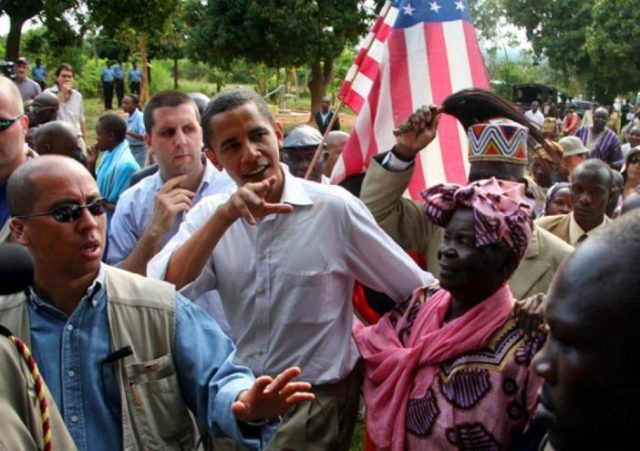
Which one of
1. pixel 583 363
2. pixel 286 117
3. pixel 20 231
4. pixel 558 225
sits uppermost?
pixel 583 363

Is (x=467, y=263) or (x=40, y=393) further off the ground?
(x=467, y=263)

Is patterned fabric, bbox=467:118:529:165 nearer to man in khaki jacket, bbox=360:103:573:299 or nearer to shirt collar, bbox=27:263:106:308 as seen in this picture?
man in khaki jacket, bbox=360:103:573:299

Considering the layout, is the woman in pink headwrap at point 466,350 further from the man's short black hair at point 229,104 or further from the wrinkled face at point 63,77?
the wrinkled face at point 63,77

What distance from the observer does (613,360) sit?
1125 millimetres

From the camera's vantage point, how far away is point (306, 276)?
9.66ft

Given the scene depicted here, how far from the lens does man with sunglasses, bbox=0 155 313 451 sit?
223cm

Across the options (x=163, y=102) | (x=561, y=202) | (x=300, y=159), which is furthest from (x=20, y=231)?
(x=561, y=202)

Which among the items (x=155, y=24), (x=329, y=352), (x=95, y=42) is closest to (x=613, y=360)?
(x=329, y=352)

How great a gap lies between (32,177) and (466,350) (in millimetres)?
1433

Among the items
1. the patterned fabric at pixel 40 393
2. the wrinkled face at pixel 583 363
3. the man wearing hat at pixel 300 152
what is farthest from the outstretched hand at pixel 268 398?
the man wearing hat at pixel 300 152

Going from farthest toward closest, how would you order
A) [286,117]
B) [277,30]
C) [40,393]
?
[286,117], [277,30], [40,393]

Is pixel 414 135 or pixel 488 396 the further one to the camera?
pixel 414 135

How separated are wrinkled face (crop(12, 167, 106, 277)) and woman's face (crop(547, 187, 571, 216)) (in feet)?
12.4

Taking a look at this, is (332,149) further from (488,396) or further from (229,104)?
(488,396)
